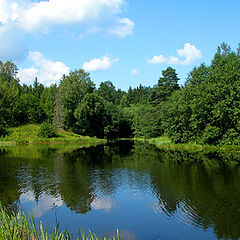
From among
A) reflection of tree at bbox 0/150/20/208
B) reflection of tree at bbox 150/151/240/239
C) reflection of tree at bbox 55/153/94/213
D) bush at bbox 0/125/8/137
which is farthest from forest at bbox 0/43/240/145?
reflection of tree at bbox 0/150/20/208

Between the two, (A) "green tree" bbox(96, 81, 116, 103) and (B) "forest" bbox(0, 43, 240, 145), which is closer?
(B) "forest" bbox(0, 43, 240, 145)

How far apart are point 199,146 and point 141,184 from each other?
82.1 feet

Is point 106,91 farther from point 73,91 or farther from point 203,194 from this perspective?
point 203,194

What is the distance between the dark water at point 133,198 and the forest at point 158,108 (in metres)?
16.3

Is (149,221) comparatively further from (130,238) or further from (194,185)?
(194,185)

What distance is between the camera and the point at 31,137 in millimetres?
54750

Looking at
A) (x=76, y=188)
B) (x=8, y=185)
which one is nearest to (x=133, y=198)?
(x=76, y=188)

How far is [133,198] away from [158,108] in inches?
2061

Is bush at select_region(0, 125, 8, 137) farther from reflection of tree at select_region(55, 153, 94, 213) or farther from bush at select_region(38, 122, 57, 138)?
reflection of tree at select_region(55, 153, 94, 213)

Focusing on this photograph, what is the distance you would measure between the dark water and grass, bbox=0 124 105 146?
2966 cm

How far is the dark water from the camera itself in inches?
414

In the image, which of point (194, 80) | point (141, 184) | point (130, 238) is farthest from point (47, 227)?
point (194, 80)

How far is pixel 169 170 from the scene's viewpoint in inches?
895

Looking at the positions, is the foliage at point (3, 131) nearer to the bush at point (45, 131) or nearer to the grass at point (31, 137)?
the grass at point (31, 137)
